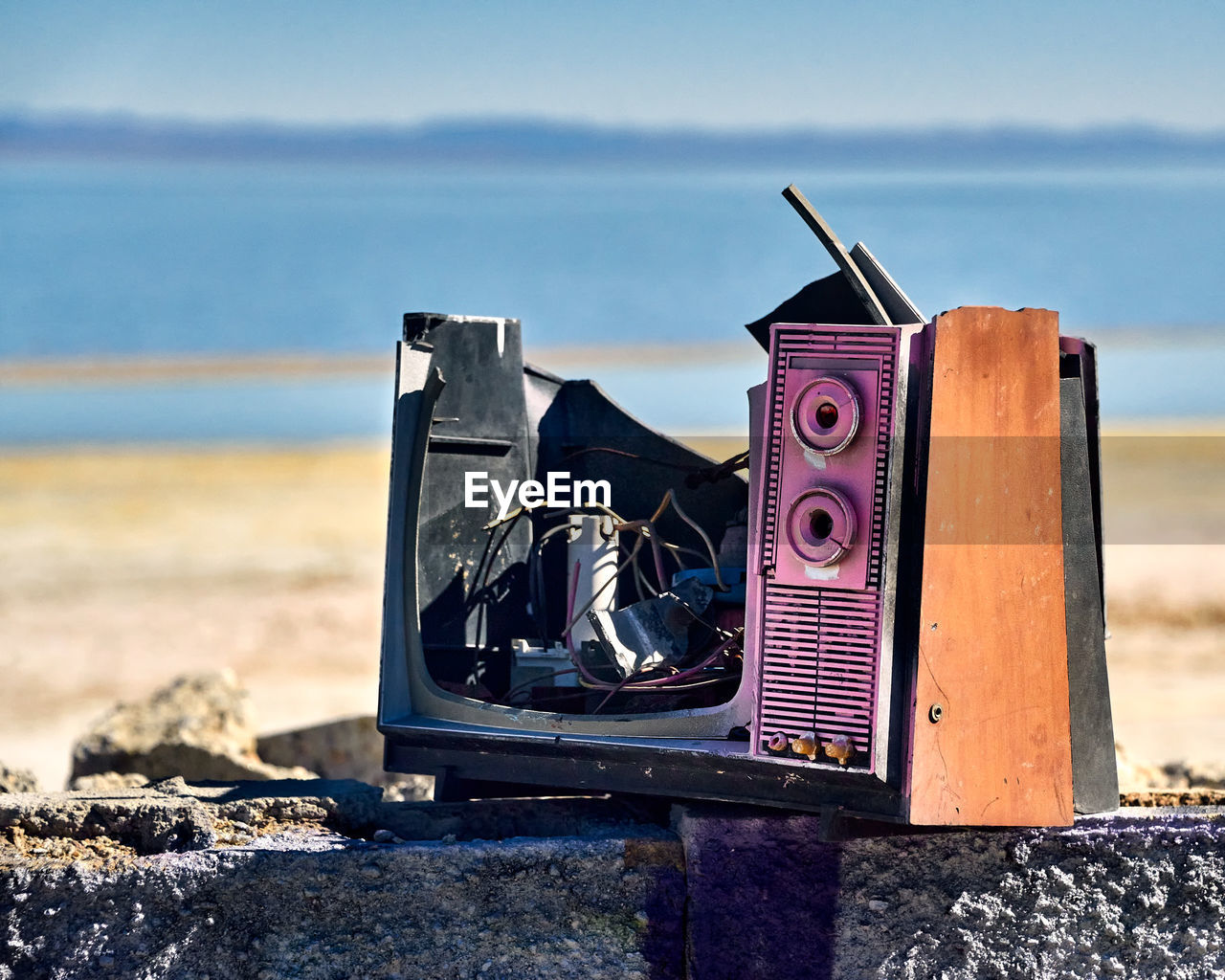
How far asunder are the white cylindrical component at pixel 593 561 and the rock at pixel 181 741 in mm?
2383

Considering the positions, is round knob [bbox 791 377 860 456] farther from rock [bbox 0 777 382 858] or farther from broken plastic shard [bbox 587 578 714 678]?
rock [bbox 0 777 382 858]

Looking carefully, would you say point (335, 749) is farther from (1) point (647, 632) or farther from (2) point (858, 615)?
(2) point (858, 615)

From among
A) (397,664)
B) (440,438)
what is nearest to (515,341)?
(440,438)

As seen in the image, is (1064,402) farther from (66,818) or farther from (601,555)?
(66,818)

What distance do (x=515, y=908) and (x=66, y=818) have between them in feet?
4.22

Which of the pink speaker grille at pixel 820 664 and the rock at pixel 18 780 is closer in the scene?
the pink speaker grille at pixel 820 664

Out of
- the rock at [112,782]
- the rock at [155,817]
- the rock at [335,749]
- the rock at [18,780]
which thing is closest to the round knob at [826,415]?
the rock at [155,817]

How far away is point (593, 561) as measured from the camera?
4.51 m

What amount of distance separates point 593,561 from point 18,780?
2288 millimetres

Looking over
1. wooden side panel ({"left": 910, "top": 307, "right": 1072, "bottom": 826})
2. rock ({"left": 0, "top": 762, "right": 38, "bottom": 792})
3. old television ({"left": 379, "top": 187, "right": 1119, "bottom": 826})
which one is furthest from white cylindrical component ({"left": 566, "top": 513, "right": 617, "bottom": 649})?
rock ({"left": 0, "top": 762, "right": 38, "bottom": 792})

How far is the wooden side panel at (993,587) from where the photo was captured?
342cm

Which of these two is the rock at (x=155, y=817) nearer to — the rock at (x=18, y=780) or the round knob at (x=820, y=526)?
the rock at (x=18, y=780)

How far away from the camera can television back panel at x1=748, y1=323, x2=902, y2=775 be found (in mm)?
3418

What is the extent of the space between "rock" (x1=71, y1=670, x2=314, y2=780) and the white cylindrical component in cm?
238
